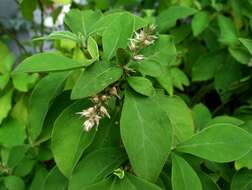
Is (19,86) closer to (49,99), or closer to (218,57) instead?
(49,99)

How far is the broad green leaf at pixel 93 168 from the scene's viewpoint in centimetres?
84

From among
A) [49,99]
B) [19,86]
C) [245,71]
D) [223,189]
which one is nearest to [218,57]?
[245,71]

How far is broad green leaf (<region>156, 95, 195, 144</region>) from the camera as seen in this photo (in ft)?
2.99

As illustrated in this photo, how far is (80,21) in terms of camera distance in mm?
1012

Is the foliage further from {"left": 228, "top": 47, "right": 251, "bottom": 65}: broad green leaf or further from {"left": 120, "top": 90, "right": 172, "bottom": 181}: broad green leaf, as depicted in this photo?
{"left": 228, "top": 47, "right": 251, "bottom": 65}: broad green leaf

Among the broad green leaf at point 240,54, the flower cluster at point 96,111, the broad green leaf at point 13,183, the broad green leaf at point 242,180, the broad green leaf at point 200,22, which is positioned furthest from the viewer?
the broad green leaf at point 200,22

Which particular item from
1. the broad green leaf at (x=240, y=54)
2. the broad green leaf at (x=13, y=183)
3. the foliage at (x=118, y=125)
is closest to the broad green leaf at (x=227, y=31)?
the broad green leaf at (x=240, y=54)

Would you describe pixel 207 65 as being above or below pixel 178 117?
below

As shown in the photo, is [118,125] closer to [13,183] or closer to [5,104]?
[13,183]

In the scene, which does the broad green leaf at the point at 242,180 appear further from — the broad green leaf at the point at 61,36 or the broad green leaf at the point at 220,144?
the broad green leaf at the point at 61,36

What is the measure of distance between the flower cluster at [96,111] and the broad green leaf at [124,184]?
111 mm

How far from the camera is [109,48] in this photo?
0.86 metres

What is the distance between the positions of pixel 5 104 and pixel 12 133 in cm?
9

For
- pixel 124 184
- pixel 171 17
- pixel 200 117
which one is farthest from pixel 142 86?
pixel 171 17
